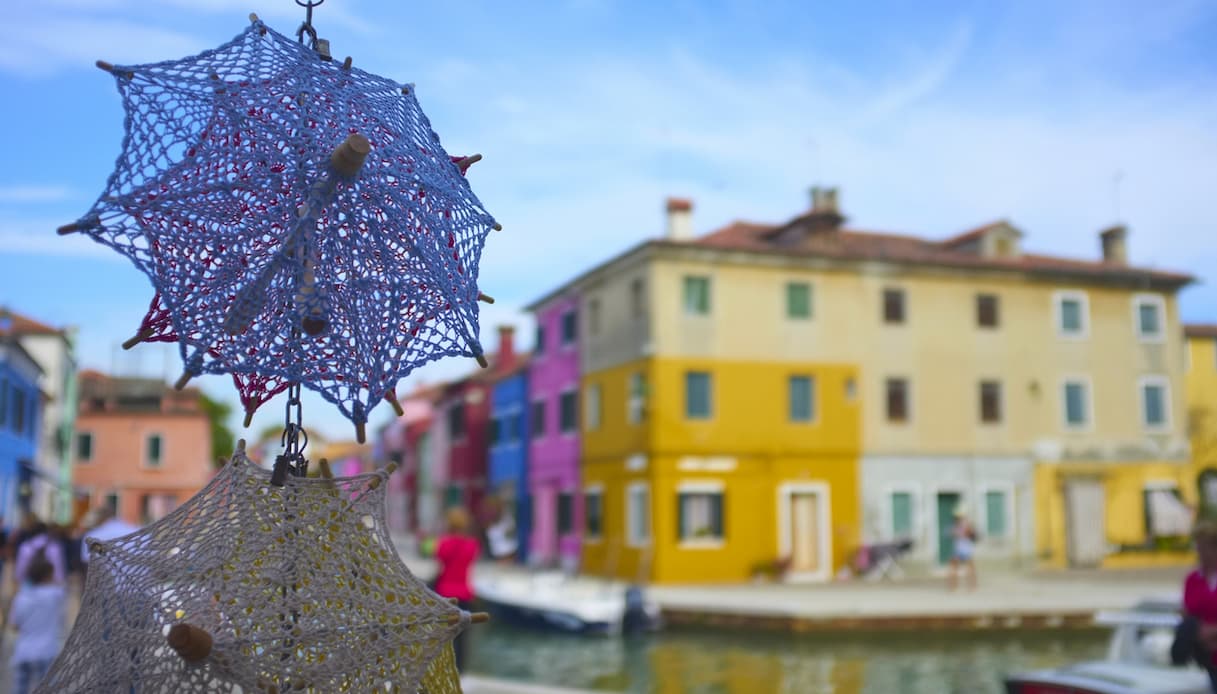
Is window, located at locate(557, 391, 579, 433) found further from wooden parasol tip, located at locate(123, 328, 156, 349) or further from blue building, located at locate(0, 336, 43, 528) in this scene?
wooden parasol tip, located at locate(123, 328, 156, 349)

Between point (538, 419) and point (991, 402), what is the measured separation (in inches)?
568

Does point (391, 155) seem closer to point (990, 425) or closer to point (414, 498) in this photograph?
point (990, 425)

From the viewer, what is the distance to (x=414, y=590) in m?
3.04

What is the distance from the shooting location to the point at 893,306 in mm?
32719

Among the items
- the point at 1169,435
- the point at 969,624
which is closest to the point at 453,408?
the point at 1169,435

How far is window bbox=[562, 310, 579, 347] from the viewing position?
118 feet

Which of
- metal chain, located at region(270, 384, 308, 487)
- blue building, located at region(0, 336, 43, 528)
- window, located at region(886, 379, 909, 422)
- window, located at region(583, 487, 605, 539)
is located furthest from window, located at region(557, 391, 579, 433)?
metal chain, located at region(270, 384, 308, 487)

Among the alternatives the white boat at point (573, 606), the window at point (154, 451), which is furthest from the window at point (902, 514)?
the window at point (154, 451)

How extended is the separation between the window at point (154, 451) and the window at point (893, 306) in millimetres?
30374

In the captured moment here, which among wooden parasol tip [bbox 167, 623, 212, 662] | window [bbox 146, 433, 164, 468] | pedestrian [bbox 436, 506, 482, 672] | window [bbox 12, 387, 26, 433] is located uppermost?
window [bbox 12, 387, 26, 433]

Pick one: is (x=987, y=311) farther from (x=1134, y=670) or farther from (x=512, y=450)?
(x=1134, y=670)

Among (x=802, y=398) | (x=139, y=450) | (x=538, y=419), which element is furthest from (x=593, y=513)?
(x=139, y=450)

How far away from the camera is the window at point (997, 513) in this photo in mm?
32469

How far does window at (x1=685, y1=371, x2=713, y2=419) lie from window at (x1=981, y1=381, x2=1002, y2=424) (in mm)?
8380
